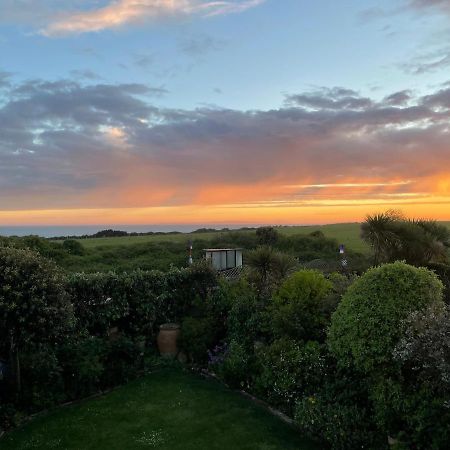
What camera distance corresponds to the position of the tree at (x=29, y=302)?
7383mm

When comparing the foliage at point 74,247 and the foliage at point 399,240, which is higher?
the foliage at point 399,240

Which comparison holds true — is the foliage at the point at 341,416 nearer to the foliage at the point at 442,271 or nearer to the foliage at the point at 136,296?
the foliage at the point at 442,271

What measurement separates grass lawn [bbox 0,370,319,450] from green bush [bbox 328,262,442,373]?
56.9 inches

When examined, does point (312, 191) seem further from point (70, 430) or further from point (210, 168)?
point (70, 430)

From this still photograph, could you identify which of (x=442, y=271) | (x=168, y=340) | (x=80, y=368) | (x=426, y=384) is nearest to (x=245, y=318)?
(x=168, y=340)

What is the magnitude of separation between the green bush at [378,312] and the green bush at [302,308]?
1.39m

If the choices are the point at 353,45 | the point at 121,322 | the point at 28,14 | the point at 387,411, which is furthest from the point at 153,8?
the point at 387,411

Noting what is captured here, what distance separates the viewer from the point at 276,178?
19234 mm

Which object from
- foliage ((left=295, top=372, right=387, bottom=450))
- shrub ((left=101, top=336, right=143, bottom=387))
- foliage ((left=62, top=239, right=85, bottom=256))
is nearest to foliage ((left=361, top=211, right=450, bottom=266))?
foliage ((left=295, top=372, right=387, bottom=450))

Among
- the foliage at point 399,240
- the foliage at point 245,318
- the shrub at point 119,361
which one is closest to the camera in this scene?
the shrub at point 119,361

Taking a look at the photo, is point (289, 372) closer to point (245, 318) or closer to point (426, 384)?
point (426, 384)

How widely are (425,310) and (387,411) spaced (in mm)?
1463

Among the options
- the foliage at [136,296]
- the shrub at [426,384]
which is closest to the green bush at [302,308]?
the shrub at [426,384]

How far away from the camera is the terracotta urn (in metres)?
10.9
